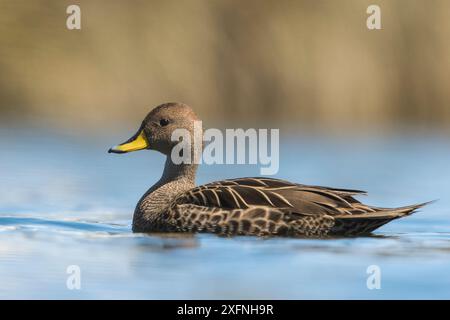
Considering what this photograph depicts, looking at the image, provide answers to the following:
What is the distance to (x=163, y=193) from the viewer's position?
366 inches

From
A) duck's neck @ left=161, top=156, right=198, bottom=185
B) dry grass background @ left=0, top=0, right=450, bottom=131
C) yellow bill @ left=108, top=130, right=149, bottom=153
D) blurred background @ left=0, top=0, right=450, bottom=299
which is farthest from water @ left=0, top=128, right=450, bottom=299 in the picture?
dry grass background @ left=0, top=0, right=450, bottom=131

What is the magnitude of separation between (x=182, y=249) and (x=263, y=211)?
88 centimetres

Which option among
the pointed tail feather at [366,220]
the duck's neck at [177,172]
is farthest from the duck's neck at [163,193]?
the pointed tail feather at [366,220]

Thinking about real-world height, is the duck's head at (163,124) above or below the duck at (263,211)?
above

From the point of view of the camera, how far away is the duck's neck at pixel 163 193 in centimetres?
909

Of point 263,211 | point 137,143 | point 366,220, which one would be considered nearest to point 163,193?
point 137,143

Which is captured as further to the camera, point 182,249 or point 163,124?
point 163,124

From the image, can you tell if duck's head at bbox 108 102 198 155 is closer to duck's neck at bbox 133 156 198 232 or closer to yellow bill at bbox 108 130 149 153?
yellow bill at bbox 108 130 149 153

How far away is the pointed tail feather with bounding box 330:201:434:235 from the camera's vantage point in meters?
8.50

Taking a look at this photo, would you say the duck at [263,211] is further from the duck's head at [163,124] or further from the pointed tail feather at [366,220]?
the duck's head at [163,124]

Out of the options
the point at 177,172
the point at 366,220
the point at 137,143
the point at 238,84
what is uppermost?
the point at 238,84

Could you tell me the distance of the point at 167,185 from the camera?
30.9 feet

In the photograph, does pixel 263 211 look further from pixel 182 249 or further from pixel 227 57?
pixel 227 57

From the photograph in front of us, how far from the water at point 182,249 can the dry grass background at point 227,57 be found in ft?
6.10
